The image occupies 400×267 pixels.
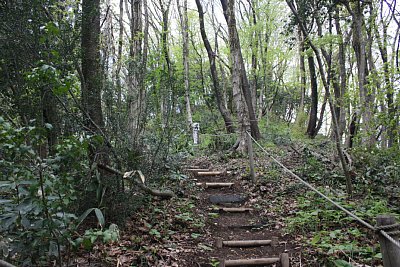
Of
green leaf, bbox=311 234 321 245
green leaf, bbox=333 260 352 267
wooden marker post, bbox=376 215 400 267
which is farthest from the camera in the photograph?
green leaf, bbox=311 234 321 245

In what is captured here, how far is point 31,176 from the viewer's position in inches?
84.9

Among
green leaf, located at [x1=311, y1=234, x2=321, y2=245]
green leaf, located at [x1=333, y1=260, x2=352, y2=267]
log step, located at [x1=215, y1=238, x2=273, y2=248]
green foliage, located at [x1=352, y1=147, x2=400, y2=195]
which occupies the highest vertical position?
green foliage, located at [x1=352, y1=147, x2=400, y2=195]

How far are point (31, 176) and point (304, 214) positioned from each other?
4.17 metres

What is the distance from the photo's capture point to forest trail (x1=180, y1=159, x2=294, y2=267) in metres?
3.83

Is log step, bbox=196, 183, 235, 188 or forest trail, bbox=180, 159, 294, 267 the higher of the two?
log step, bbox=196, 183, 235, 188

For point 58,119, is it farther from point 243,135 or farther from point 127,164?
point 243,135

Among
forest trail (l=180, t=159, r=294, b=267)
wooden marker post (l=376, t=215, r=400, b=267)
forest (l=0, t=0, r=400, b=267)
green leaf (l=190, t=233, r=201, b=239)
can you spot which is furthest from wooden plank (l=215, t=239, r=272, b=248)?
wooden marker post (l=376, t=215, r=400, b=267)

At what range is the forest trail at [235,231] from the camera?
383 cm

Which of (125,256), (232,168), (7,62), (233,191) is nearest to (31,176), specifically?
(125,256)

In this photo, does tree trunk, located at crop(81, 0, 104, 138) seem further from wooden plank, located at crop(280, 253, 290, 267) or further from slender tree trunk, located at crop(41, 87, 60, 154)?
wooden plank, located at crop(280, 253, 290, 267)

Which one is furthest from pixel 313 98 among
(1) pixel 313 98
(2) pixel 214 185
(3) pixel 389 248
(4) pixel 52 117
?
(3) pixel 389 248

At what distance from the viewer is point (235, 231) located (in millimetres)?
4977

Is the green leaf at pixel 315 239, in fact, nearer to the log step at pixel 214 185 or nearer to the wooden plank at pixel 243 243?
the wooden plank at pixel 243 243

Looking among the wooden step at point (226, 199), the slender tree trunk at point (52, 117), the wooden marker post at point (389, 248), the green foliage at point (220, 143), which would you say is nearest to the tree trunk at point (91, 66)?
the slender tree trunk at point (52, 117)
